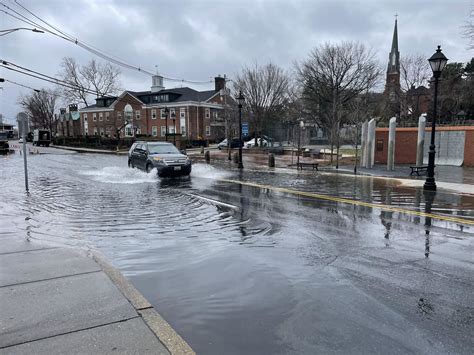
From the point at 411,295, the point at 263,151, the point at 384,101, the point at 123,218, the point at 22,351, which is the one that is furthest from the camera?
the point at 384,101

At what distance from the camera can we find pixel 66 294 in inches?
174

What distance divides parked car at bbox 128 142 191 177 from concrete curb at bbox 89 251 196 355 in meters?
12.2

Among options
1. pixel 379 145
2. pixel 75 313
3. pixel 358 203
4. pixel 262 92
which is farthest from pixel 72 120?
pixel 75 313

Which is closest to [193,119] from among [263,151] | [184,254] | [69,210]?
[263,151]

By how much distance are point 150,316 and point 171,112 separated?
203 feet

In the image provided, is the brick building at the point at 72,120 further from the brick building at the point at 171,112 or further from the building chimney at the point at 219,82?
the building chimney at the point at 219,82

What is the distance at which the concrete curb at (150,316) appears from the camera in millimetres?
3367

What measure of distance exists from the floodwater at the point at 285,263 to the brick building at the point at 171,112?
51899mm

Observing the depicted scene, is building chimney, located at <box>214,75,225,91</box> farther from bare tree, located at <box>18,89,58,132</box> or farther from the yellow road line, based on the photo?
the yellow road line

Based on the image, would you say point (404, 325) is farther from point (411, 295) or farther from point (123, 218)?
point (123, 218)

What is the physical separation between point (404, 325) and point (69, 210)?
896 centimetres

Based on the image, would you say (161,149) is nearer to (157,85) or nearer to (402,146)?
(402,146)

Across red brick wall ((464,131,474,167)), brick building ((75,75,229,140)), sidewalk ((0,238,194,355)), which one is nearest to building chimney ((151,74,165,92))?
brick building ((75,75,229,140))

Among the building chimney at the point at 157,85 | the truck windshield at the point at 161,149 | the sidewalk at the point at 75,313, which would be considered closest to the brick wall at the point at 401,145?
the truck windshield at the point at 161,149
